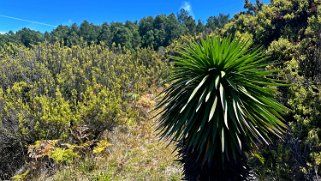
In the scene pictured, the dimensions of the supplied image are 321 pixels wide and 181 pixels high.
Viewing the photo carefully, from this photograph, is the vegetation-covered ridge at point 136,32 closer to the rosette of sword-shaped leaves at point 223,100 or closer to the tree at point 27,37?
the tree at point 27,37

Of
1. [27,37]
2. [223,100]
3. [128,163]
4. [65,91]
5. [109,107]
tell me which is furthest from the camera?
[27,37]

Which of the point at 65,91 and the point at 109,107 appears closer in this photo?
the point at 109,107

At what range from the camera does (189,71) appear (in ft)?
11.5

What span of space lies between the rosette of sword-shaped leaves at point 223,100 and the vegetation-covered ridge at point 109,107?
443 mm

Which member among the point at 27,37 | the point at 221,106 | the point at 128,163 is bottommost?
the point at 128,163

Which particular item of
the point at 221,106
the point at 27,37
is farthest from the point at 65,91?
the point at 27,37

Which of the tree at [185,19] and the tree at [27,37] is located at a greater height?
the tree at [185,19]

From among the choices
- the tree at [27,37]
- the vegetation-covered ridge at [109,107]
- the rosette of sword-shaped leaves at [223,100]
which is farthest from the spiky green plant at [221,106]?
the tree at [27,37]

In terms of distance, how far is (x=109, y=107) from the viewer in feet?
28.1

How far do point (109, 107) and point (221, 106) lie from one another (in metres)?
5.72

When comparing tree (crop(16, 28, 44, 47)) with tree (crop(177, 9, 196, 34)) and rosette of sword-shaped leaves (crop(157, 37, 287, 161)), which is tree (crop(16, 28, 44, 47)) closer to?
tree (crop(177, 9, 196, 34))

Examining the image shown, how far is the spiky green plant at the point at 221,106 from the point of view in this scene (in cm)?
324

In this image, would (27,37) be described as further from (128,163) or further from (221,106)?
(221,106)

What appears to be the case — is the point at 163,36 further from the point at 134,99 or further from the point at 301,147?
the point at 301,147
